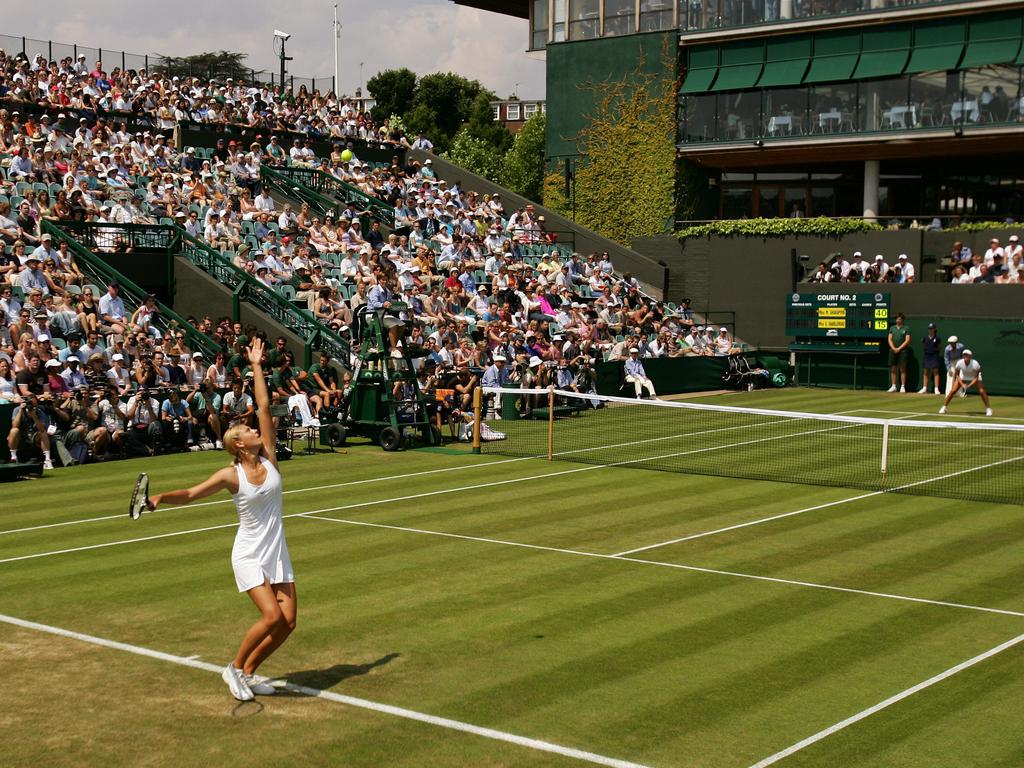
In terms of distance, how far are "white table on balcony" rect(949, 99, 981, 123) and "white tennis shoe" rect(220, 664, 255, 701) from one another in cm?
4110

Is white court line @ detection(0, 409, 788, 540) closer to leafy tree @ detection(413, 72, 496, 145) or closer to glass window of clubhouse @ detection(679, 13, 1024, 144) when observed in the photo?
glass window of clubhouse @ detection(679, 13, 1024, 144)

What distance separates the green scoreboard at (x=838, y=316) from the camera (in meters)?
39.5

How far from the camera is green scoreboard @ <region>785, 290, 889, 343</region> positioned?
39531 millimetres

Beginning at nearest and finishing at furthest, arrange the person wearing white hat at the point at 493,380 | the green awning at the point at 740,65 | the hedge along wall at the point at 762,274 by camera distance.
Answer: the person wearing white hat at the point at 493,380 < the hedge along wall at the point at 762,274 < the green awning at the point at 740,65

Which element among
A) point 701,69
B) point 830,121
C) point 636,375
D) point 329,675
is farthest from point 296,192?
point 329,675

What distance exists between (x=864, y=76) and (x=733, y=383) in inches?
559

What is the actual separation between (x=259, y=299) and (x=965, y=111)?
27.4m

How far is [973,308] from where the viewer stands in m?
39.9

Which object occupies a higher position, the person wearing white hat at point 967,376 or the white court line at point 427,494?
the person wearing white hat at point 967,376

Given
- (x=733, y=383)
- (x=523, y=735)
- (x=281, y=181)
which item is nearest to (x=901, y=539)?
(x=523, y=735)

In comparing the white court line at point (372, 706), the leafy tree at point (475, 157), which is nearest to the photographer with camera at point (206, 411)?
the white court line at point (372, 706)

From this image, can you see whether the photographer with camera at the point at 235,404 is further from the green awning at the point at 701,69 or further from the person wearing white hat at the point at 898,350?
the green awning at the point at 701,69

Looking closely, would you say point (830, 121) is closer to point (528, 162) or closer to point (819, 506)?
point (819, 506)

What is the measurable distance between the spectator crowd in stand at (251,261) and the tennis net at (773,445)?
82.8 inches
